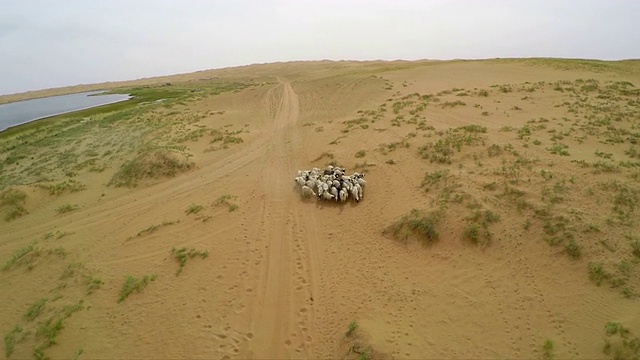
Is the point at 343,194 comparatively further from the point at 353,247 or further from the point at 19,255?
the point at 19,255

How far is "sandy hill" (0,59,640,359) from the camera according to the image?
347 inches

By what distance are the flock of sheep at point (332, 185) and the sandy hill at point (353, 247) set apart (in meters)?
0.47

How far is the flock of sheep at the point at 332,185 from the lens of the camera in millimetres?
14883

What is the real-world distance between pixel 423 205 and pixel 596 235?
4.93 meters

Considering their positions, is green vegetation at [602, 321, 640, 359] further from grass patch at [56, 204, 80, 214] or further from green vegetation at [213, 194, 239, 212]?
grass patch at [56, 204, 80, 214]

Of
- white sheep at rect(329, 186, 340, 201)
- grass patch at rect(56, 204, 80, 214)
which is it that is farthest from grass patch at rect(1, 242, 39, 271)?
white sheep at rect(329, 186, 340, 201)

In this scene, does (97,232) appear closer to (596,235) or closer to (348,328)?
(348,328)

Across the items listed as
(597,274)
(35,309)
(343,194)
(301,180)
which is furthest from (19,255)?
(597,274)

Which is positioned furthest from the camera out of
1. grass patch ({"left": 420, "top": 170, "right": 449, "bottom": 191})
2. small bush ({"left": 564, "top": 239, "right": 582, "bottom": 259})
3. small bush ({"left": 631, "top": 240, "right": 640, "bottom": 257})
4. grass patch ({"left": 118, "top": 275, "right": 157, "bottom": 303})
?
grass patch ({"left": 420, "top": 170, "right": 449, "bottom": 191})

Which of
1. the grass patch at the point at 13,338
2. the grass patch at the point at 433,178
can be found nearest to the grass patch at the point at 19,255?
the grass patch at the point at 13,338

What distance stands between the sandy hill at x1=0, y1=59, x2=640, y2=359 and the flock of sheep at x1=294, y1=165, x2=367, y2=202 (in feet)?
1.55

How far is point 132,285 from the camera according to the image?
11.2 metres

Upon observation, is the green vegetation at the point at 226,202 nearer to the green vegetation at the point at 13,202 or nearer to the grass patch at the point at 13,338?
the grass patch at the point at 13,338

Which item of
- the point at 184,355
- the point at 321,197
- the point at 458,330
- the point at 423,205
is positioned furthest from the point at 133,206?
the point at 458,330
